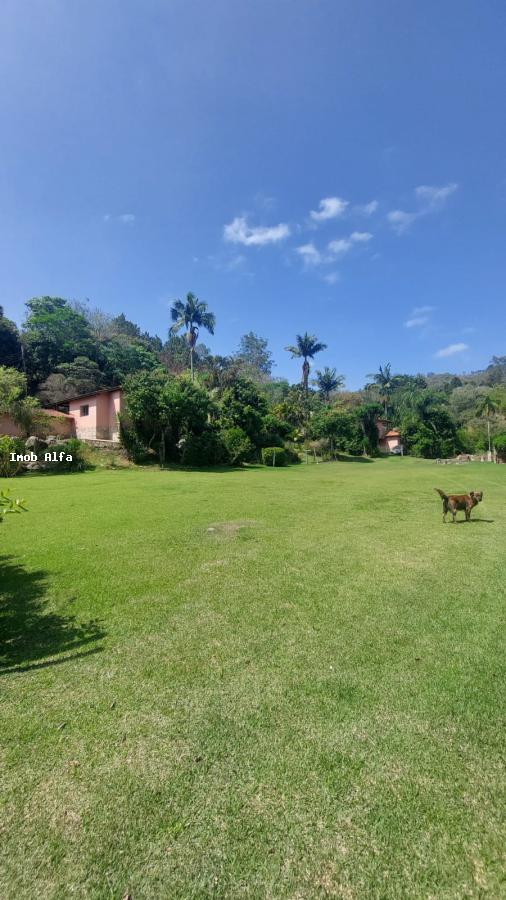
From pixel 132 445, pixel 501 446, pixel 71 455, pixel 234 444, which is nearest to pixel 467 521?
pixel 71 455

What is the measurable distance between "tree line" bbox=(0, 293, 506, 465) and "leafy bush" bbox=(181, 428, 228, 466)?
0.21ft

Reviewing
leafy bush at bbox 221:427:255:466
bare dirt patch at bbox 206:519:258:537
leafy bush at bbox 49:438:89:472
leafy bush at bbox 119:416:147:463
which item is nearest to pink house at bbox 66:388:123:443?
leafy bush at bbox 119:416:147:463

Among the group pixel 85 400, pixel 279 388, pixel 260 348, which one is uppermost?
pixel 260 348

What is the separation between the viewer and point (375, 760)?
6.09ft

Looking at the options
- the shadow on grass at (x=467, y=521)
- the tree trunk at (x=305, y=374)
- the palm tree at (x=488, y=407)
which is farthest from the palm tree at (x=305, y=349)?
the shadow on grass at (x=467, y=521)

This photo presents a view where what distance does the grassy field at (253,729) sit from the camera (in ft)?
4.60

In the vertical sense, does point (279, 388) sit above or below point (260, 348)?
below

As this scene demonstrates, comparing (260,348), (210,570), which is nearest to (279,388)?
(260,348)

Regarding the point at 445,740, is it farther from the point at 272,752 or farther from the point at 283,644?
the point at 283,644

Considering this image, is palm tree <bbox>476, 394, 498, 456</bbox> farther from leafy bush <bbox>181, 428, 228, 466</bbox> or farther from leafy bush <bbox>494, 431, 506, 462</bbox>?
leafy bush <bbox>181, 428, 228, 466</bbox>

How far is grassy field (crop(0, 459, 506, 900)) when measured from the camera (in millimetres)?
1402

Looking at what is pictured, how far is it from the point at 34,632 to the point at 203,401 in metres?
20.6

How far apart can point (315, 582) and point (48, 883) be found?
3184 millimetres

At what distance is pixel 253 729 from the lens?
206cm
